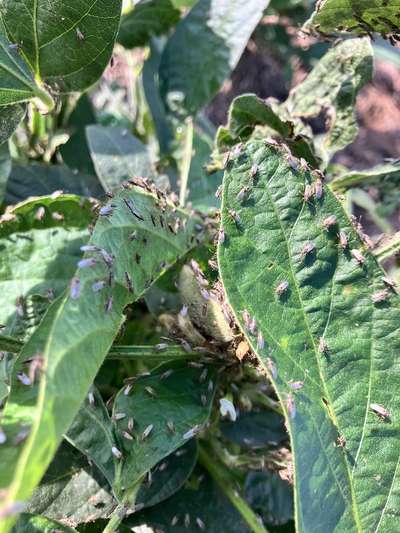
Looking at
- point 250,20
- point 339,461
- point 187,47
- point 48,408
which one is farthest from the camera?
point 187,47

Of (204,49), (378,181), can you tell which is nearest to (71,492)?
(378,181)

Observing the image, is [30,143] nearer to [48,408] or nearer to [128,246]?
[128,246]

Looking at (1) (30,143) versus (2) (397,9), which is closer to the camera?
(2) (397,9)

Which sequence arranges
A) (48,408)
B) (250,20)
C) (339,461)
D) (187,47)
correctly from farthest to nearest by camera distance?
(187,47), (250,20), (339,461), (48,408)

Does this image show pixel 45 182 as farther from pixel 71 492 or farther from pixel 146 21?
pixel 71 492

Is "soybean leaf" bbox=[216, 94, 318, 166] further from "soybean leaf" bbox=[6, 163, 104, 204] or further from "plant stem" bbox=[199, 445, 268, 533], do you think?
"plant stem" bbox=[199, 445, 268, 533]

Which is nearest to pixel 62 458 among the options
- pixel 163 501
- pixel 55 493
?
pixel 55 493

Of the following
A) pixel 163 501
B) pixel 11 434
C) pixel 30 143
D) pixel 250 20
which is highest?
pixel 250 20

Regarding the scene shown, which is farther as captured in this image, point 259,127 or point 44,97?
→ point 259,127
